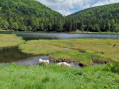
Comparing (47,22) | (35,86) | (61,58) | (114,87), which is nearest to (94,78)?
(114,87)

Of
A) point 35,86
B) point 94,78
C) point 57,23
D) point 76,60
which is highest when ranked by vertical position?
point 57,23

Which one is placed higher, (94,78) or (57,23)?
(57,23)

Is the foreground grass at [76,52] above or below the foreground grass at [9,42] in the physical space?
below

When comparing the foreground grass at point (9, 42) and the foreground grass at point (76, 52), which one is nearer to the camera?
the foreground grass at point (76, 52)

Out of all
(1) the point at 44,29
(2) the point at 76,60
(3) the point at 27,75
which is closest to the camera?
(3) the point at 27,75

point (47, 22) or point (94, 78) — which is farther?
point (47, 22)

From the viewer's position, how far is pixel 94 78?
Result: 380 inches

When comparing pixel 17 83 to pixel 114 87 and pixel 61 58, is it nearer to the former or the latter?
pixel 114 87

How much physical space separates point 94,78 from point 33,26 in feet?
573

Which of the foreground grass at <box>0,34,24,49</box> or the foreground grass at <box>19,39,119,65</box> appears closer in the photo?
the foreground grass at <box>19,39,119,65</box>

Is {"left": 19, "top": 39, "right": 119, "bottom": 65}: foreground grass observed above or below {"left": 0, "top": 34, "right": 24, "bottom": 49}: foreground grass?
below

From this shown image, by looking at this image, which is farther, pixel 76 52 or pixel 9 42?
pixel 9 42

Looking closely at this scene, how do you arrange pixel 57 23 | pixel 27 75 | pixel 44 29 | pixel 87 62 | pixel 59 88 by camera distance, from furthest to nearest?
pixel 44 29 → pixel 57 23 → pixel 87 62 → pixel 27 75 → pixel 59 88

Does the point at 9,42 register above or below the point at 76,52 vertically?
above
